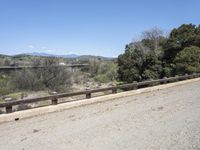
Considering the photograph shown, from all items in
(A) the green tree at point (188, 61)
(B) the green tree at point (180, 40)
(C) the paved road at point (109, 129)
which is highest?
(B) the green tree at point (180, 40)

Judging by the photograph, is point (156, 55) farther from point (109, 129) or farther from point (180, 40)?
point (109, 129)

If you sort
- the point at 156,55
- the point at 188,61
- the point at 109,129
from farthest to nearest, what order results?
the point at 156,55 → the point at 188,61 → the point at 109,129

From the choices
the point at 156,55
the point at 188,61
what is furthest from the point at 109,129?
the point at 156,55

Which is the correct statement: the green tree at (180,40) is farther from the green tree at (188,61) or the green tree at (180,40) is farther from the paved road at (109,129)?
the paved road at (109,129)

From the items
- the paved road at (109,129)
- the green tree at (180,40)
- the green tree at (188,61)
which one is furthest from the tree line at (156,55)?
the paved road at (109,129)

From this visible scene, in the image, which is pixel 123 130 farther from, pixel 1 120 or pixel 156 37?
pixel 156 37

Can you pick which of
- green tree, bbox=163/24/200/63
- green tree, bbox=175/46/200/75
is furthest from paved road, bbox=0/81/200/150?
green tree, bbox=163/24/200/63

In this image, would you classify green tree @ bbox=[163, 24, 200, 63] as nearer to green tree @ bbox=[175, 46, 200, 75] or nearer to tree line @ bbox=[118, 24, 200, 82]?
tree line @ bbox=[118, 24, 200, 82]

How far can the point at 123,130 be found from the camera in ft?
24.9

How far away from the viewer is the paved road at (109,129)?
6.37m

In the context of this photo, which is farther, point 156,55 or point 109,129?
point 156,55

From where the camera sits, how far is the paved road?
6.37 m

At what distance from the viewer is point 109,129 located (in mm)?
7730

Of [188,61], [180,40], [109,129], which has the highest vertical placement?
[180,40]
